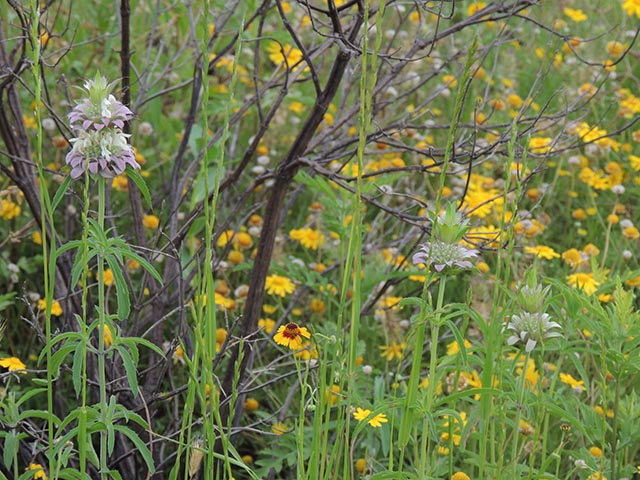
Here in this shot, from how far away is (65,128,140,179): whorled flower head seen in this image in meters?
1.30

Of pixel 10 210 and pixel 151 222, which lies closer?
pixel 10 210

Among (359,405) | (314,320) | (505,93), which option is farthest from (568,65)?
(359,405)

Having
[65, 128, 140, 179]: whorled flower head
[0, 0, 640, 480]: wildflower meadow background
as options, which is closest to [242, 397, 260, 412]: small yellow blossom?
[0, 0, 640, 480]: wildflower meadow background

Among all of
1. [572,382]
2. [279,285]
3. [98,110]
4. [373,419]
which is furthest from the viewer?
[279,285]

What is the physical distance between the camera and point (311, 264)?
2.76m

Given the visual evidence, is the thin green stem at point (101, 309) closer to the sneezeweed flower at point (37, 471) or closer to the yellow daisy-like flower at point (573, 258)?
the sneezeweed flower at point (37, 471)

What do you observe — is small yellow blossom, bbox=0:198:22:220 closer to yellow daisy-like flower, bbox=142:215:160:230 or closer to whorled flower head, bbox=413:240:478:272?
yellow daisy-like flower, bbox=142:215:160:230

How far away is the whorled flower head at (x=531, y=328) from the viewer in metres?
1.40

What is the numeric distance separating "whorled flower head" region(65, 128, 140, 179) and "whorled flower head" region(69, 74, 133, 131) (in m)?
0.01

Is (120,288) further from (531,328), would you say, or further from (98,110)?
(531,328)

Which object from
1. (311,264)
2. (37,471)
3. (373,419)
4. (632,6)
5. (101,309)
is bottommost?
(37,471)

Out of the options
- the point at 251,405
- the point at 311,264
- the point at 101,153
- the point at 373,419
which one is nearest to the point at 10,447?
the point at 101,153

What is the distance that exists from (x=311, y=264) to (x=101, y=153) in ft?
4.90

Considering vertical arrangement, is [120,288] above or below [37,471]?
above
